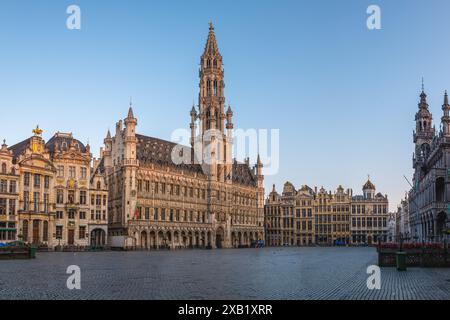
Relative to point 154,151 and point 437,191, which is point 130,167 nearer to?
point 154,151

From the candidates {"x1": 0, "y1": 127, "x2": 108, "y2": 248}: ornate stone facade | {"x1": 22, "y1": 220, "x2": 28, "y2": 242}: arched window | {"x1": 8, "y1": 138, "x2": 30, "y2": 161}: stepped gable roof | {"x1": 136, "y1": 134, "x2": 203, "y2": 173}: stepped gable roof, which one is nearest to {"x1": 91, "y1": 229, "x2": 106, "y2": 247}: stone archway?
{"x1": 0, "y1": 127, "x2": 108, "y2": 248}: ornate stone facade

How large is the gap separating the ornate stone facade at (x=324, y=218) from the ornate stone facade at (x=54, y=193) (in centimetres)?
6725

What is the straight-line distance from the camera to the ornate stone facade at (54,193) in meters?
74.3

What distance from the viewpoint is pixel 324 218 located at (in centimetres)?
14875

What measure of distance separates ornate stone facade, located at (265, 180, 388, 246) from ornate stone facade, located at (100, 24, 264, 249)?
1566cm

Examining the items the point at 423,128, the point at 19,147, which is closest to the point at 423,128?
the point at 423,128

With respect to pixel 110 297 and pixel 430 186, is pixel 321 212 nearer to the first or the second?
pixel 430 186

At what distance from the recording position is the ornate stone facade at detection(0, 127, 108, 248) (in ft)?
244

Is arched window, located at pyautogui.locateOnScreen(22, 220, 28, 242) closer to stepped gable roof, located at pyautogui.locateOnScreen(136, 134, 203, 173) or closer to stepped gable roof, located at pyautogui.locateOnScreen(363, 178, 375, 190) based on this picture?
stepped gable roof, located at pyautogui.locateOnScreen(136, 134, 203, 173)

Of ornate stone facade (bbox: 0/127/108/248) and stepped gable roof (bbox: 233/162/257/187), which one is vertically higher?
stepped gable roof (bbox: 233/162/257/187)

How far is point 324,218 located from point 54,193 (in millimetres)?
86129

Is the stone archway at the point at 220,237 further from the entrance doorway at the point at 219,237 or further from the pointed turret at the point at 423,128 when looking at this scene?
the pointed turret at the point at 423,128

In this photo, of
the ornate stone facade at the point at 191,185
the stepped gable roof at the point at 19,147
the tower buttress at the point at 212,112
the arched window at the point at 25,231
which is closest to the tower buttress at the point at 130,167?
the ornate stone facade at the point at 191,185
